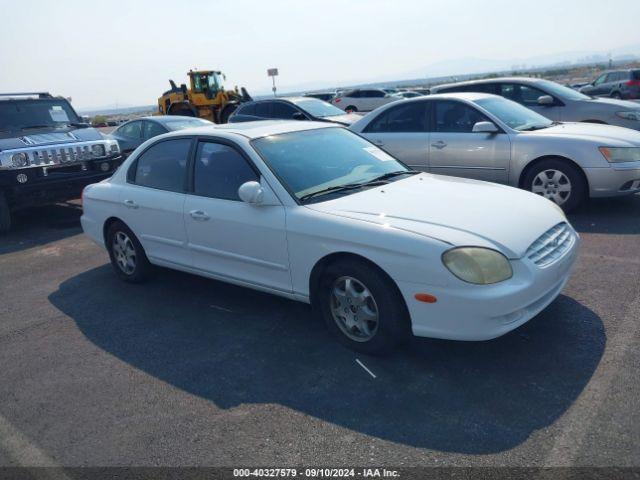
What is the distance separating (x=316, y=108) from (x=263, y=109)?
145 centimetres

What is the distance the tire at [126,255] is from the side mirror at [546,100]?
704 cm

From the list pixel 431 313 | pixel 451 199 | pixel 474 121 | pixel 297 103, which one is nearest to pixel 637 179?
pixel 474 121

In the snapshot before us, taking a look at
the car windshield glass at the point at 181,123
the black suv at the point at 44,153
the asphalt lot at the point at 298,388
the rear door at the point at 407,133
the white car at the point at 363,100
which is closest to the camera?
the asphalt lot at the point at 298,388

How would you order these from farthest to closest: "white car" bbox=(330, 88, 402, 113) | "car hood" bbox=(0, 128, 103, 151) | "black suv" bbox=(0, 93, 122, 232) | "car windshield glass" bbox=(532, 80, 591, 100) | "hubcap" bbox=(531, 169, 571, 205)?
1. "white car" bbox=(330, 88, 402, 113)
2. "car windshield glass" bbox=(532, 80, 591, 100)
3. "car hood" bbox=(0, 128, 103, 151)
4. "black suv" bbox=(0, 93, 122, 232)
5. "hubcap" bbox=(531, 169, 571, 205)

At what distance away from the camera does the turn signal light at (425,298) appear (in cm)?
331

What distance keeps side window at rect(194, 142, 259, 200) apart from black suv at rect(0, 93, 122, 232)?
Result: 4590 millimetres

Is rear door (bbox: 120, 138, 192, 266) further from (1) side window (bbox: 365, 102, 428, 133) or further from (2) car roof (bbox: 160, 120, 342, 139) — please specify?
(1) side window (bbox: 365, 102, 428, 133)

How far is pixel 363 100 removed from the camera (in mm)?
29125

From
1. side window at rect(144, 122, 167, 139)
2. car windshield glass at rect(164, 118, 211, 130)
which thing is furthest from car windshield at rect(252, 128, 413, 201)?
side window at rect(144, 122, 167, 139)

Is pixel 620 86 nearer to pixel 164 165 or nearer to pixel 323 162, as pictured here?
pixel 323 162

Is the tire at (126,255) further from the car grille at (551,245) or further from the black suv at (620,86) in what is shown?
the black suv at (620,86)

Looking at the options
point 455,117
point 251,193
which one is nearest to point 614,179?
point 455,117

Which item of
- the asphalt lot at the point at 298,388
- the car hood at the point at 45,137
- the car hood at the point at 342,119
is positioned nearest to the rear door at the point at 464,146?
the asphalt lot at the point at 298,388

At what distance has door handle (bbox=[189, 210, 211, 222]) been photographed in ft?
14.8
